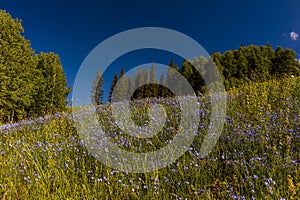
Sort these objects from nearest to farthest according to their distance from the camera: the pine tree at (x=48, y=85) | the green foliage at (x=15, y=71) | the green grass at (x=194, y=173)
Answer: the green grass at (x=194, y=173)
the green foliage at (x=15, y=71)
the pine tree at (x=48, y=85)

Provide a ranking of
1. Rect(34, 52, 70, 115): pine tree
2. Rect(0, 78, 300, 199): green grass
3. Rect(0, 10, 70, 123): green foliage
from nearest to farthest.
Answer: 1. Rect(0, 78, 300, 199): green grass
2. Rect(0, 10, 70, 123): green foliage
3. Rect(34, 52, 70, 115): pine tree

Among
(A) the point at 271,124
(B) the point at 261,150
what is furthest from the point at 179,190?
(A) the point at 271,124

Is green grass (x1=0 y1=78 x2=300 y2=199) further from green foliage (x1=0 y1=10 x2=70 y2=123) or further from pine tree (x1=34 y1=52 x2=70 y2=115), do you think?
pine tree (x1=34 y1=52 x2=70 y2=115)

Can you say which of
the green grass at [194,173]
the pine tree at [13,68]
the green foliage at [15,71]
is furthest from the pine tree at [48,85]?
the green grass at [194,173]

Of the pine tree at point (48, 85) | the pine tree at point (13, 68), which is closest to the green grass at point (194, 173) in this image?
the pine tree at point (13, 68)

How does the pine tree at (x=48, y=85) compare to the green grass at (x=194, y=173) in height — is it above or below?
above

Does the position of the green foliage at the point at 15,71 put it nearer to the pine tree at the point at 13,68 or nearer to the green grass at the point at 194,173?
the pine tree at the point at 13,68

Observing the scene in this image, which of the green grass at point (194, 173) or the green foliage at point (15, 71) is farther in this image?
the green foliage at point (15, 71)

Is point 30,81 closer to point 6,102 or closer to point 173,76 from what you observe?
point 6,102

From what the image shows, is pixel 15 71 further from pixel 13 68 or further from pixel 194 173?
pixel 194 173

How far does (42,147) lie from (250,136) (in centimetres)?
375

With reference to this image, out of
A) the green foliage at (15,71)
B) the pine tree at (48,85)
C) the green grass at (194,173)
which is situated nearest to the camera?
the green grass at (194,173)

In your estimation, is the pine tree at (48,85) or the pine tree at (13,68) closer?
the pine tree at (13,68)

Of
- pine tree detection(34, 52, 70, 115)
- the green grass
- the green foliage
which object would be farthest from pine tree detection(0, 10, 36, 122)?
the green grass
